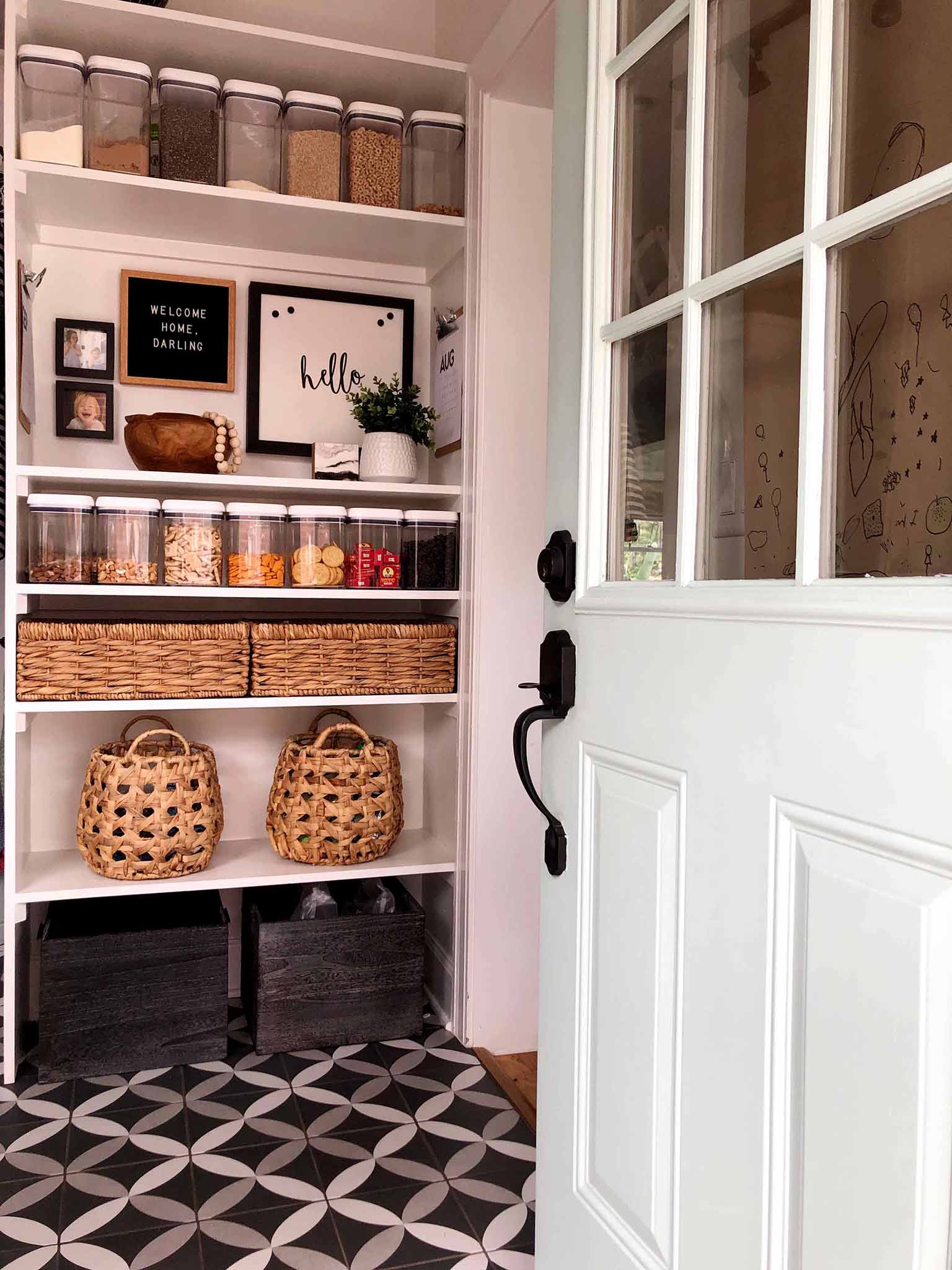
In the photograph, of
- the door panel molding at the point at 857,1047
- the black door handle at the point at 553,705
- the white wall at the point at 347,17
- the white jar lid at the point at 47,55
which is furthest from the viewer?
the white wall at the point at 347,17

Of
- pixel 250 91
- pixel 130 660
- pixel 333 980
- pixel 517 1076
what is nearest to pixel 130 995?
pixel 333 980

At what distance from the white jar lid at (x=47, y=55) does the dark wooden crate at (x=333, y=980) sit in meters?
1.83

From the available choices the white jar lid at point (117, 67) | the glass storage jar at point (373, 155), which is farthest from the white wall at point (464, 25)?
the white jar lid at point (117, 67)

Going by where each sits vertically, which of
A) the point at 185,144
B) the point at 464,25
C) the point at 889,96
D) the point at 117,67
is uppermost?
the point at 464,25

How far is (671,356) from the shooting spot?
1058 millimetres

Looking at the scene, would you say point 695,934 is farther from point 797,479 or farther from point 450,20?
point 450,20

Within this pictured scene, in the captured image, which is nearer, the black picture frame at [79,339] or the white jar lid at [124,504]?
the white jar lid at [124,504]

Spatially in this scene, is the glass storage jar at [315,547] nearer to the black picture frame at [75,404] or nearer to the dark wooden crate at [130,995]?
the black picture frame at [75,404]

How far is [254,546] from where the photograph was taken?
89.6 inches

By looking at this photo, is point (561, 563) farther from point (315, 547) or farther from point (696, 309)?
point (315, 547)

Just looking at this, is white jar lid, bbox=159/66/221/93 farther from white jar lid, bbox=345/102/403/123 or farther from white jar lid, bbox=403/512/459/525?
white jar lid, bbox=403/512/459/525

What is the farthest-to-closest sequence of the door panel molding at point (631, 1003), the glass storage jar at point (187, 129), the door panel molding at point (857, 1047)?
the glass storage jar at point (187, 129), the door panel molding at point (631, 1003), the door panel molding at point (857, 1047)

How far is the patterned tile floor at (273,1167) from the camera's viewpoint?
1.64 meters

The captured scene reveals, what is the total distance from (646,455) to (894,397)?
0.34 m
